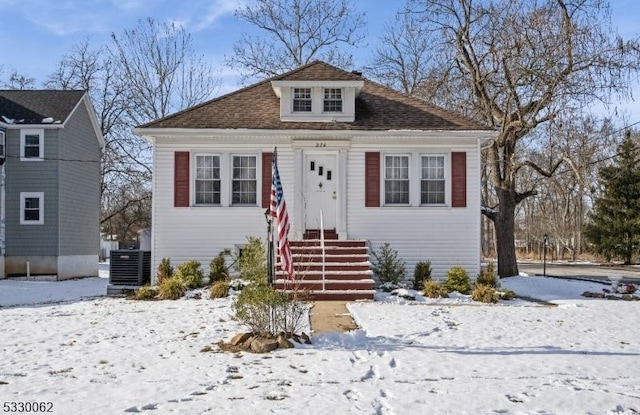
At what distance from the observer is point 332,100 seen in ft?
57.4

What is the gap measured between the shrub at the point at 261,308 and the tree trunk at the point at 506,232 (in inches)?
563

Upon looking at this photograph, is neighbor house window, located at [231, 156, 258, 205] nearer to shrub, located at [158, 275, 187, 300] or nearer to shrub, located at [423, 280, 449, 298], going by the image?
shrub, located at [158, 275, 187, 300]

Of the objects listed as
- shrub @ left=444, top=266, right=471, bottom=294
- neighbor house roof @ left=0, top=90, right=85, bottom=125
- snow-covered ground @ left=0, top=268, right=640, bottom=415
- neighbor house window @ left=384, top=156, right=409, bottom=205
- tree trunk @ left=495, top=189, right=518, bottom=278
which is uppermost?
neighbor house roof @ left=0, top=90, right=85, bottom=125

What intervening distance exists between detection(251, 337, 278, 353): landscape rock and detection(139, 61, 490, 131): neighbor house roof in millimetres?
9019

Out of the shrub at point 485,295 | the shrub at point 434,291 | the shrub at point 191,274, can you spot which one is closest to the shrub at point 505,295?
the shrub at point 485,295

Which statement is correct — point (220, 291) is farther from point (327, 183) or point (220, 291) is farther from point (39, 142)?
point (39, 142)

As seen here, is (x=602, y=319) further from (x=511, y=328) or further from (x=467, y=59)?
(x=467, y=59)

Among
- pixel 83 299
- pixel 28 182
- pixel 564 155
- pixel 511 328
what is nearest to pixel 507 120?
pixel 564 155

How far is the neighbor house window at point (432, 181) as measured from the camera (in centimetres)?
1709

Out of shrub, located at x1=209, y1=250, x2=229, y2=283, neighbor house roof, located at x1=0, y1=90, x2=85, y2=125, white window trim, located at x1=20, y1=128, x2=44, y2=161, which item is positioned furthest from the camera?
neighbor house roof, located at x1=0, y1=90, x2=85, y2=125

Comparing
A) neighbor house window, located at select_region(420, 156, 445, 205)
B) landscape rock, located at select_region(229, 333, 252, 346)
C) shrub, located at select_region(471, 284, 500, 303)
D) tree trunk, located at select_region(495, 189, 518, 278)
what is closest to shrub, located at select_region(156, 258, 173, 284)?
neighbor house window, located at select_region(420, 156, 445, 205)

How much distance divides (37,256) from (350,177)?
13356 mm

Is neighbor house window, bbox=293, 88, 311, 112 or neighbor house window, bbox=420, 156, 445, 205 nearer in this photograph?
neighbor house window, bbox=420, 156, 445, 205

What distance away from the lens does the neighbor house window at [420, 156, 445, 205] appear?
17.1 meters
